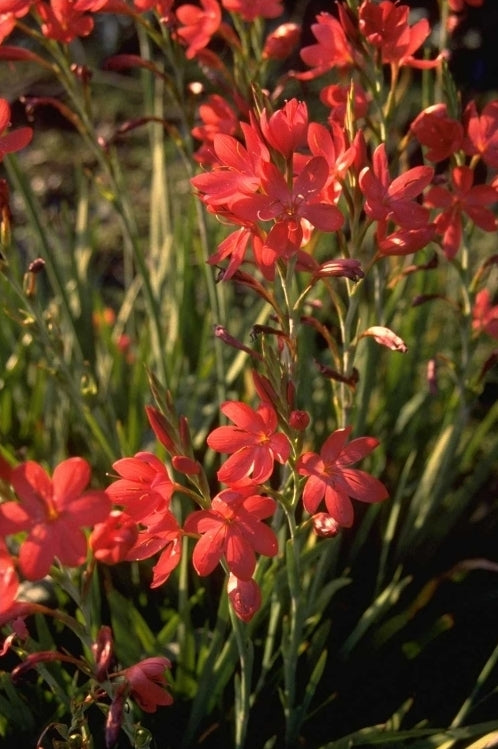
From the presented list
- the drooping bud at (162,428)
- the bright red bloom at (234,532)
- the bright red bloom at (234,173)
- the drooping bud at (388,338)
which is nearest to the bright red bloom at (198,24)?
the bright red bloom at (234,173)

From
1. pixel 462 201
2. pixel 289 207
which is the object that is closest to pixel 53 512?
pixel 289 207

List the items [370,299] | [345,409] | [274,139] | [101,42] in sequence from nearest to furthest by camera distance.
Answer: [274,139] → [345,409] → [370,299] → [101,42]

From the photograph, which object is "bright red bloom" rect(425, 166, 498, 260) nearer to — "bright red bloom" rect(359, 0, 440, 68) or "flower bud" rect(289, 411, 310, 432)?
"bright red bloom" rect(359, 0, 440, 68)

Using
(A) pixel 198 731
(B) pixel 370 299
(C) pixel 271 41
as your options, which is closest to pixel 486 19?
(B) pixel 370 299

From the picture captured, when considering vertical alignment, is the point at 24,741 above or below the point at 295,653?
below

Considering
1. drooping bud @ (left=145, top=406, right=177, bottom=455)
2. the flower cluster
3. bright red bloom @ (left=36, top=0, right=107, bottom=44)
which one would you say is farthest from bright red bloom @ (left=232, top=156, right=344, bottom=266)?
bright red bloom @ (left=36, top=0, right=107, bottom=44)

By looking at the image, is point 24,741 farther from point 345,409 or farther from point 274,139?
point 274,139
